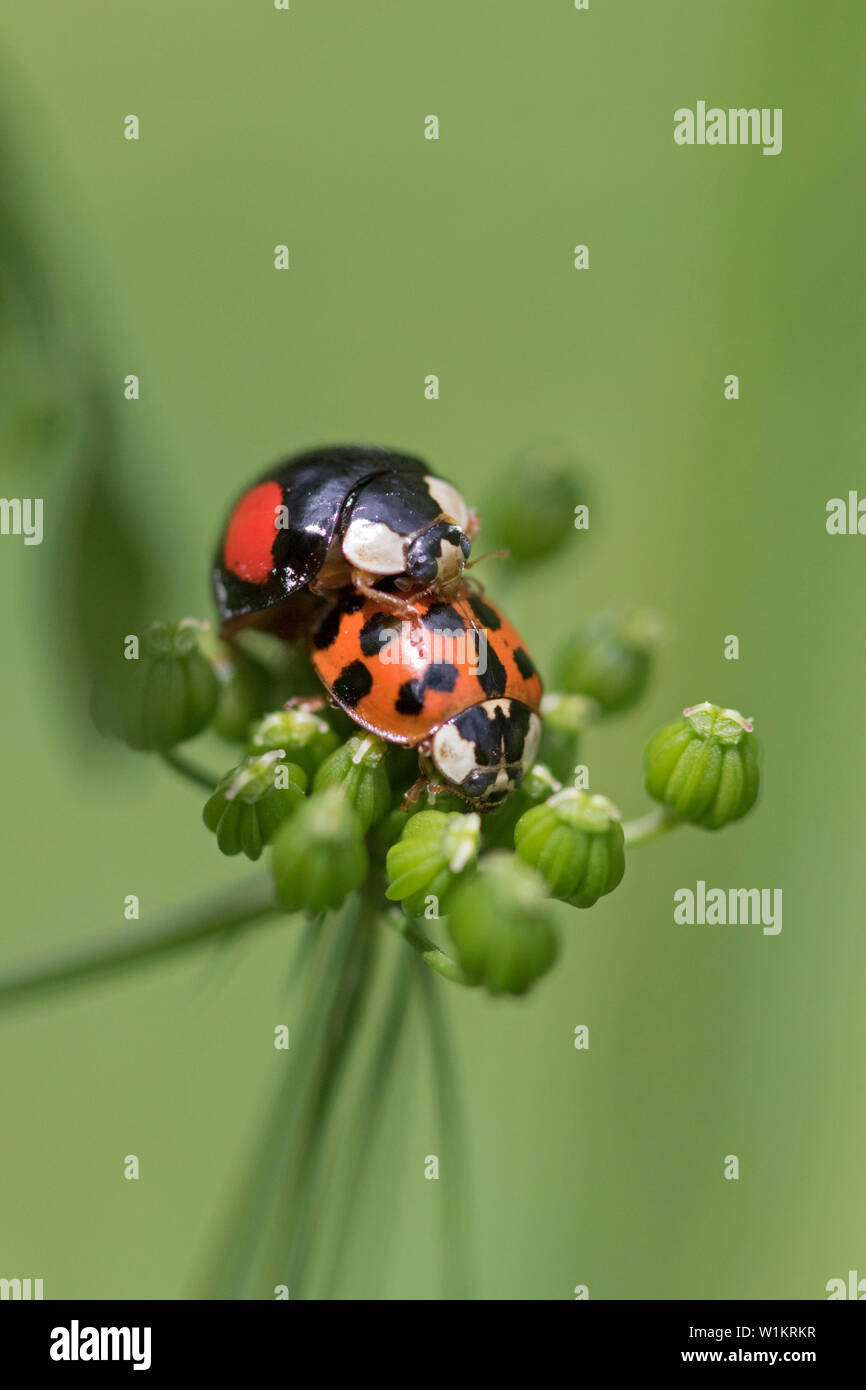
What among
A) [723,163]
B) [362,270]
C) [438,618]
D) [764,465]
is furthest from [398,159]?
[438,618]

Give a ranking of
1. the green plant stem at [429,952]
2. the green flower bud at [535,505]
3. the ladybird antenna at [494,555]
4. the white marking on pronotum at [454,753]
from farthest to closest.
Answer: the green flower bud at [535,505]
the ladybird antenna at [494,555]
the white marking on pronotum at [454,753]
the green plant stem at [429,952]

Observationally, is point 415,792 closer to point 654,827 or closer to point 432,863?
point 432,863

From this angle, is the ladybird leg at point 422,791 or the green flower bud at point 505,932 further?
the ladybird leg at point 422,791
